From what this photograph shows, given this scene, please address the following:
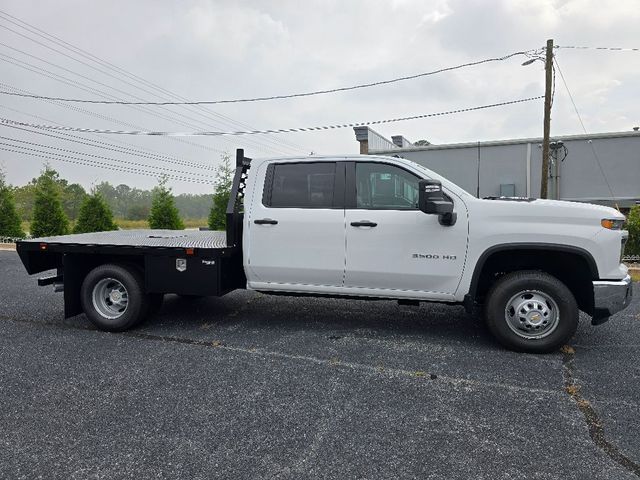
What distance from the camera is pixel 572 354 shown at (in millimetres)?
4371

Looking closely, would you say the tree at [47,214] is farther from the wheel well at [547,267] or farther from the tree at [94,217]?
the wheel well at [547,267]

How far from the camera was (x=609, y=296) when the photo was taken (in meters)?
4.12

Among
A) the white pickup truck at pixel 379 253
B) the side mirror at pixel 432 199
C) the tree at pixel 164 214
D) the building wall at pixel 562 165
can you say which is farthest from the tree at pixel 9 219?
the side mirror at pixel 432 199

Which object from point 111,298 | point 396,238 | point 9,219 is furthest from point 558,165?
point 9,219

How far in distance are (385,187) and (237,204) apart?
5.72 ft

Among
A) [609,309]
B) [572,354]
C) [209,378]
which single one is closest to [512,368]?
[572,354]

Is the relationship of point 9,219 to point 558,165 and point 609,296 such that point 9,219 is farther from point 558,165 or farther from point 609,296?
point 558,165

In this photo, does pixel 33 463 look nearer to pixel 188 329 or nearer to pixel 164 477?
pixel 164 477

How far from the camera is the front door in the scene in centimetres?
444

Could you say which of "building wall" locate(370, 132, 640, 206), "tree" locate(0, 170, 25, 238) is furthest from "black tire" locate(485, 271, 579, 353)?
"tree" locate(0, 170, 25, 238)

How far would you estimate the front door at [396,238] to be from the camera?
4.44 meters

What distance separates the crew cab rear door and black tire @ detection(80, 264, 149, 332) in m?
1.41

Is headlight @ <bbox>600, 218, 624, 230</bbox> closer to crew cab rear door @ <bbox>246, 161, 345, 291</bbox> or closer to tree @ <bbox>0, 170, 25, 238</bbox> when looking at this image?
crew cab rear door @ <bbox>246, 161, 345, 291</bbox>

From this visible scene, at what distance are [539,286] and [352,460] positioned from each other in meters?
2.69
